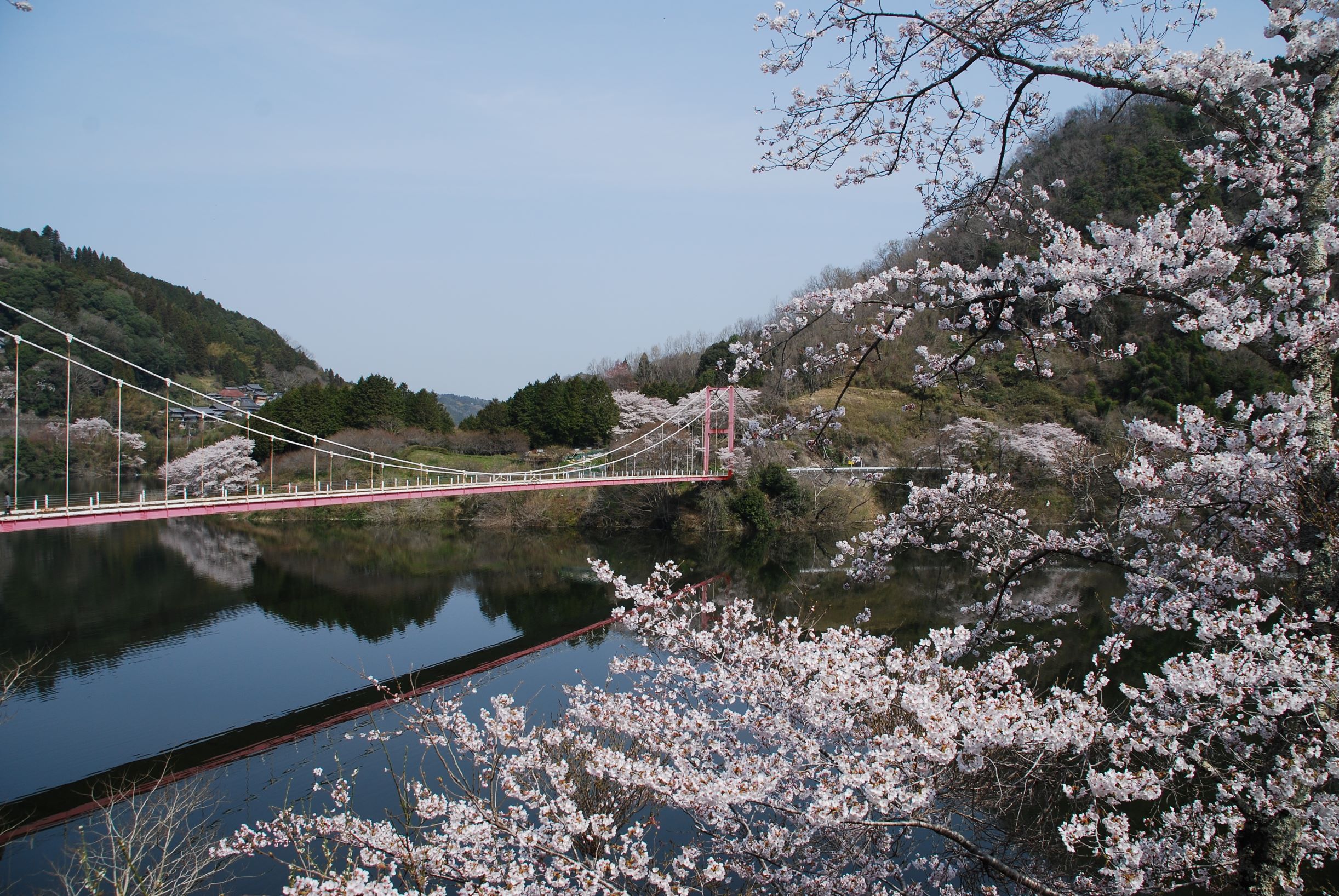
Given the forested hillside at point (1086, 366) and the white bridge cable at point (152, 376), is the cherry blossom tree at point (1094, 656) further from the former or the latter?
the forested hillside at point (1086, 366)

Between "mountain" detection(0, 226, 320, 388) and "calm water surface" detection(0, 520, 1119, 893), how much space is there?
1119cm

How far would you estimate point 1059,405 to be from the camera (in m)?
18.5

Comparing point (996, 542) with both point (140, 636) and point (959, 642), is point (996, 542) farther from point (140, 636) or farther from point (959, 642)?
point (140, 636)

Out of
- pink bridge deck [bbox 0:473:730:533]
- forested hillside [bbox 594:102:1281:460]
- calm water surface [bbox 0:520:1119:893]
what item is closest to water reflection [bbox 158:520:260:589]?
calm water surface [bbox 0:520:1119:893]

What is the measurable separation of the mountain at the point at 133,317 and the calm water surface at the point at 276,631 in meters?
11.2

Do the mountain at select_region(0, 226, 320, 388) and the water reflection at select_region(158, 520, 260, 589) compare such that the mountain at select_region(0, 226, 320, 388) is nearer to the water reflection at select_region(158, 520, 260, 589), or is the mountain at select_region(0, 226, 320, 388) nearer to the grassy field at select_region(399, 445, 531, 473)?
the water reflection at select_region(158, 520, 260, 589)

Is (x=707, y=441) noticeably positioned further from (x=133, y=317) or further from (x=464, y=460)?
(x=133, y=317)

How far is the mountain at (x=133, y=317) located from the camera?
25469 millimetres

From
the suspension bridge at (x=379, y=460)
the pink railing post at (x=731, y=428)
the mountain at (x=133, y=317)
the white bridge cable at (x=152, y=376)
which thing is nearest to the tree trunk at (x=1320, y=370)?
the white bridge cable at (x=152, y=376)

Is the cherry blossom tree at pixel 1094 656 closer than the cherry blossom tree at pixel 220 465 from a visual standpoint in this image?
Yes

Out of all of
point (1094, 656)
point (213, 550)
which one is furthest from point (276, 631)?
point (1094, 656)

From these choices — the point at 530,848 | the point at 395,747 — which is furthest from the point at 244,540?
the point at 530,848

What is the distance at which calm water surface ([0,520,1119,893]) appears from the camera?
6.00m

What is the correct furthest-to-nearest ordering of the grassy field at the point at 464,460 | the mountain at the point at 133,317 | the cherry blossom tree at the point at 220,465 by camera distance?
1. the mountain at the point at 133,317
2. the grassy field at the point at 464,460
3. the cherry blossom tree at the point at 220,465
